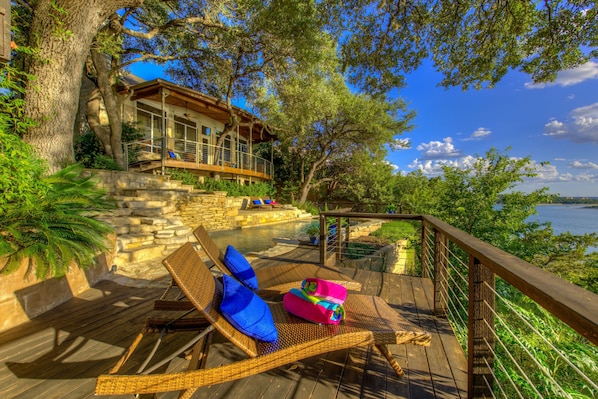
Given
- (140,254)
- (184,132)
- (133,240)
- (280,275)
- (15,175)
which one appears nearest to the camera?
(15,175)

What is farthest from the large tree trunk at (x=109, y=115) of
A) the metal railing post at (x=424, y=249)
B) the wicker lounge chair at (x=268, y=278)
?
the metal railing post at (x=424, y=249)

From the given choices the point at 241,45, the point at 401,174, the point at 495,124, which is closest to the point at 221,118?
the point at 241,45

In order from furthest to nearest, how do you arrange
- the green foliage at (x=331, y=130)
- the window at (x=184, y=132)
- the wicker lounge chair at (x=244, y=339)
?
the window at (x=184, y=132)
the green foliage at (x=331, y=130)
the wicker lounge chair at (x=244, y=339)

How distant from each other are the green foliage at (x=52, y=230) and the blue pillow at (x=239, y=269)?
5.20ft

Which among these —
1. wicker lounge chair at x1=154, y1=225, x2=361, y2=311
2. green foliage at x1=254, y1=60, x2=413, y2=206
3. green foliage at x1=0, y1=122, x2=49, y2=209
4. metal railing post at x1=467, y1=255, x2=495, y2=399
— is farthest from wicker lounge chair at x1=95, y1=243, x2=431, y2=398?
green foliage at x1=254, y1=60, x2=413, y2=206

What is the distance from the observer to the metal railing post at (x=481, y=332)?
5.02ft

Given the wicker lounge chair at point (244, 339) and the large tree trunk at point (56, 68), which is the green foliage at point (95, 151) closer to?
the large tree trunk at point (56, 68)

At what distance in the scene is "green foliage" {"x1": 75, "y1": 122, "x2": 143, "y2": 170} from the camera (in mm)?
8430

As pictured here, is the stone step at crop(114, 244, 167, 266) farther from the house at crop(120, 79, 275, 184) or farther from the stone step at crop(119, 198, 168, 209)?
the house at crop(120, 79, 275, 184)

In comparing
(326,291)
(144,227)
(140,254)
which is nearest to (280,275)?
(326,291)

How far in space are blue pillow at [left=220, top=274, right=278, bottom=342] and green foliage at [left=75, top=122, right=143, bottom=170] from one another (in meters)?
8.88

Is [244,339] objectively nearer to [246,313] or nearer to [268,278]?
[246,313]

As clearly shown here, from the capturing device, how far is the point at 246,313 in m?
1.56

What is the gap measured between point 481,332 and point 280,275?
6.21 ft
